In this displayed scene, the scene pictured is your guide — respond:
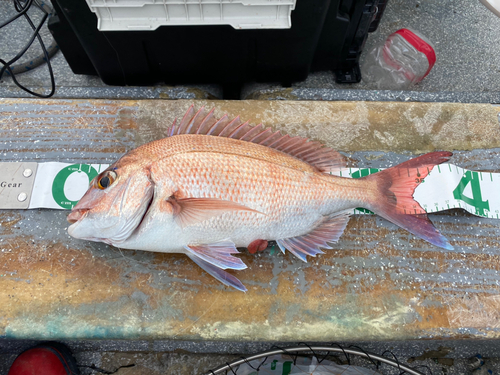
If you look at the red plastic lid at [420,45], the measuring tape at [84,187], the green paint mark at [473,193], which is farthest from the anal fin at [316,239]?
the red plastic lid at [420,45]

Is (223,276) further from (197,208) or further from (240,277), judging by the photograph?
(197,208)

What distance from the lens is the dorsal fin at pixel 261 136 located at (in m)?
1.54

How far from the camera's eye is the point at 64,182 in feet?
5.65

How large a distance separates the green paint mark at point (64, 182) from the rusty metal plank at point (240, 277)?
0.21 ft

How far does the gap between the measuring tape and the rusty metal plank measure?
63 mm

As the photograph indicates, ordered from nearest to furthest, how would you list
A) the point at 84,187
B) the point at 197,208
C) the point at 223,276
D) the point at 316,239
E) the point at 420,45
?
the point at 197,208 < the point at 223,276 < the point at 316,239 < the point at 84,187 < the point at 420,45

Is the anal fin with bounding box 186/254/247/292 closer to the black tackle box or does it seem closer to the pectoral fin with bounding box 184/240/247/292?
the pectoral fin with bounding box 184/240/247/292

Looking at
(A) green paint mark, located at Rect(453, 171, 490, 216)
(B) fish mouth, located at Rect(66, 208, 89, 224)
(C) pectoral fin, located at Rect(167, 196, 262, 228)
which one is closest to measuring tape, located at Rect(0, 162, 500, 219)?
(A) green paint mark, located at Rect(453, 171, 490, 216)

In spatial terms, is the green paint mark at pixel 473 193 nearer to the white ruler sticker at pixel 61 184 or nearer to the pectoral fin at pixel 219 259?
the pectoral fin at pixel 219 259

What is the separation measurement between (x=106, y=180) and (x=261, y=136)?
719 millimetres

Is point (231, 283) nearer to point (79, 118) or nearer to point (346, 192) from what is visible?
point (346, 192)

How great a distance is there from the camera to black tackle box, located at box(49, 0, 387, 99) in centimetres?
175

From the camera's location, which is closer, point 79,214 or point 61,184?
point 79,214

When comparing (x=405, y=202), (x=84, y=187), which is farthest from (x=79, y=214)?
(x=405, y=202)
